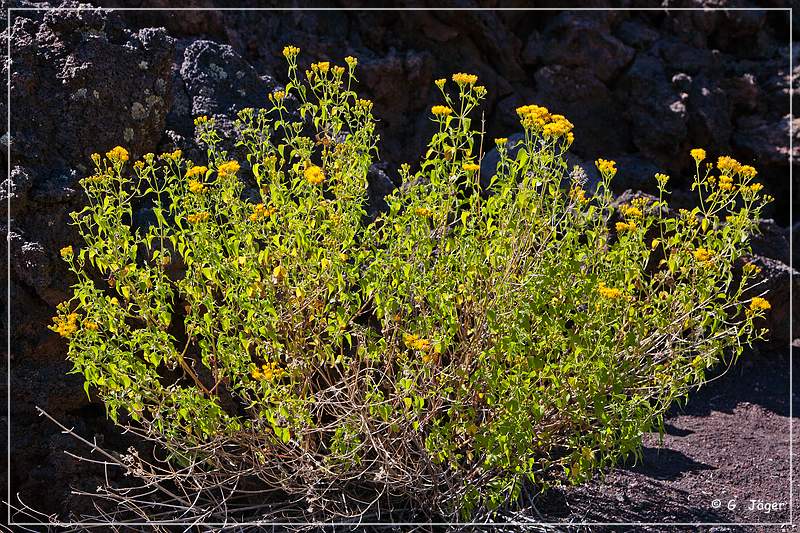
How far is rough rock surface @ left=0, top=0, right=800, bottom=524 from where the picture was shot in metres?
3.67

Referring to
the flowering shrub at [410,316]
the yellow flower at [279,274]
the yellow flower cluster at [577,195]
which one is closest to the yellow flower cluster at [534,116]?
the flowering shrub at [410,316]

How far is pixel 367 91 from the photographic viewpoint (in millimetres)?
5750

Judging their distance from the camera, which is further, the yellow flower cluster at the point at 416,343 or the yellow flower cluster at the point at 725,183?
the yellow flower cluster at the point at 725,183

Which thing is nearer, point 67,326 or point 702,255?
point 67,326

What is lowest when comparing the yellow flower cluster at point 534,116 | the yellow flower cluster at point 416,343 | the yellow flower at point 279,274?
the yellow flower cluster at point 416,343

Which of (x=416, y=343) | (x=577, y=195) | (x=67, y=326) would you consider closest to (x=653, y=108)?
(x=577, y=195)

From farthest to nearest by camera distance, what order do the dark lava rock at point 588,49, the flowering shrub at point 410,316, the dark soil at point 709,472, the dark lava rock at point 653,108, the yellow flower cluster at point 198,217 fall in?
the dark lava rock at point 588,49 < the dark lava rock at point 653,108 < the dark soil at point 709,472 < the flowering shrub at point 410,316 < the yellow flower cluster at point 198,217

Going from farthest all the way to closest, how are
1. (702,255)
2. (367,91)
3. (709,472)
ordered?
(367,91), (709,472), (702,255)

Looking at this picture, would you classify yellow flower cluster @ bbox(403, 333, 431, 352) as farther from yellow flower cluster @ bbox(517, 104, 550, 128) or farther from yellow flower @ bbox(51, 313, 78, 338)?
yellow flower @ bbox(51, 313, 78, 338)

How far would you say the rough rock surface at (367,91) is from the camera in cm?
367

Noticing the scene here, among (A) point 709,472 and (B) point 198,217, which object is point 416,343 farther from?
(A) point 709,472

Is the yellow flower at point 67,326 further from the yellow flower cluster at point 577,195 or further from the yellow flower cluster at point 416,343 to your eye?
the yellow flower cluster at point 577,195

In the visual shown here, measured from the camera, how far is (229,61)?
14.5 ft

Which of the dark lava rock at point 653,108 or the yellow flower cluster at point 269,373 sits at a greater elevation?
the dark lava rock at point 653,108
